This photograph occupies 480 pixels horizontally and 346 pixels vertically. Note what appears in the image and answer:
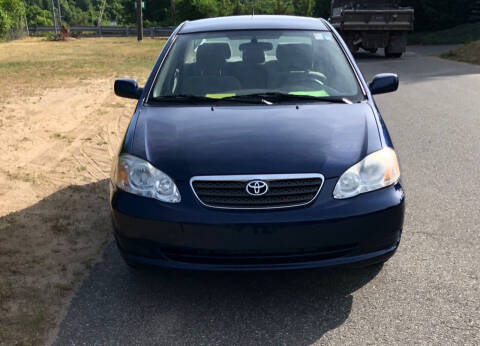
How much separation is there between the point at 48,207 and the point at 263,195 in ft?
8.52

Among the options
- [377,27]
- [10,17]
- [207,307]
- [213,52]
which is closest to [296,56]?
[213,52]

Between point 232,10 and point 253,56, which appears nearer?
point 253,56

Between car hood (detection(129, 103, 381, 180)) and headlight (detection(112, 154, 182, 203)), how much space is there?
5 centimetres

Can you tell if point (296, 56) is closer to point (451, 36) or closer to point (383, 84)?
point (383, 84)

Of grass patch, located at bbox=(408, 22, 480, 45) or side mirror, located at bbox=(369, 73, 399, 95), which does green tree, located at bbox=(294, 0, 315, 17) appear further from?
side mirror, located at bbox=(369, 73, 399, 95)

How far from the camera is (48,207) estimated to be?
4789 millimetres

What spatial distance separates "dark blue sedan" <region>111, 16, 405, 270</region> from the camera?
9.50 feet

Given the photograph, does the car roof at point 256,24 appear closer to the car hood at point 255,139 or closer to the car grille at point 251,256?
the car hood at point 255,139

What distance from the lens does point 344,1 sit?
22.4 meters

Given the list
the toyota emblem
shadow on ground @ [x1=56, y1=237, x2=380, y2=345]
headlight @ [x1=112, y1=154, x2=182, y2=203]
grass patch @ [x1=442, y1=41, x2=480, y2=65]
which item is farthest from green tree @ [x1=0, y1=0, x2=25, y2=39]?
the toyota emblem

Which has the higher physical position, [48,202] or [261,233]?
[261,233]

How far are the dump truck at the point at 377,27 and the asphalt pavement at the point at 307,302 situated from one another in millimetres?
15516

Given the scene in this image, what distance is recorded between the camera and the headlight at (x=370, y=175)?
Result: 2990 mm

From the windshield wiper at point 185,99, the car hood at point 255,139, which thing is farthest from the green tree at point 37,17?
the car hood at point 255,139
